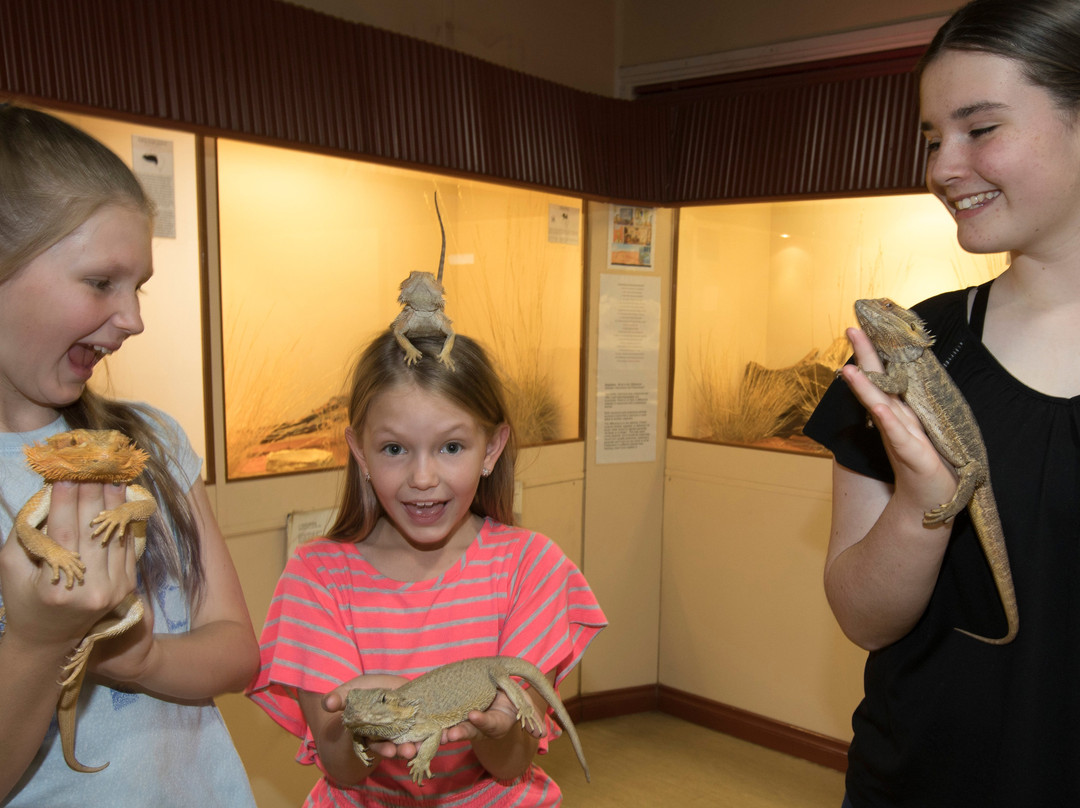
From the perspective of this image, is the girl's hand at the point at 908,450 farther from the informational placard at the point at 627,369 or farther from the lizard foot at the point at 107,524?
the informational placard at the point at 627,369

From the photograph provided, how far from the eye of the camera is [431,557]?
6.34ft

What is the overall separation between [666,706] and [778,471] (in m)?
1.67

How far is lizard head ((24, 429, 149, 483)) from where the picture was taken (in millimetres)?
1176

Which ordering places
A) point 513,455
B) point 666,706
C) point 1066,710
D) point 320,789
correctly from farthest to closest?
point 666,706
point 513,455
point 320,789
point 1066,710

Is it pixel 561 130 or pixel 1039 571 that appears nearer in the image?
pixel 1039 571

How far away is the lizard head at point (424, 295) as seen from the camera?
7.00 ft

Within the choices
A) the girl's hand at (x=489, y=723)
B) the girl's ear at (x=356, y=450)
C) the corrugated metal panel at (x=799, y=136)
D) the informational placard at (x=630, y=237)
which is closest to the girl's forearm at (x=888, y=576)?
the girl's hand at (x=489, y=723)

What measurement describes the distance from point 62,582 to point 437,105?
281cm

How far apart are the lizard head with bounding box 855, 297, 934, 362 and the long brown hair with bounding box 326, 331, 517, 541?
0.82m

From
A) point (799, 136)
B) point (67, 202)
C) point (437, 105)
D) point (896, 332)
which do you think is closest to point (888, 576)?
point (896, 332)

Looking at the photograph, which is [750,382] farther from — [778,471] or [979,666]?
[979,666]

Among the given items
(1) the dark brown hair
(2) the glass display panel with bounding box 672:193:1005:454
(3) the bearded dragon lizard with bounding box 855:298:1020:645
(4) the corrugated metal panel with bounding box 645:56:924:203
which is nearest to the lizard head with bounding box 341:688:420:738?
(3) the bearded dragon lizard with bounding box 855:298:1020:645

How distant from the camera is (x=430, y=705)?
1.43 metres

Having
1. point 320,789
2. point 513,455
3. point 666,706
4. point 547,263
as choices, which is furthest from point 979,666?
point 666,706
